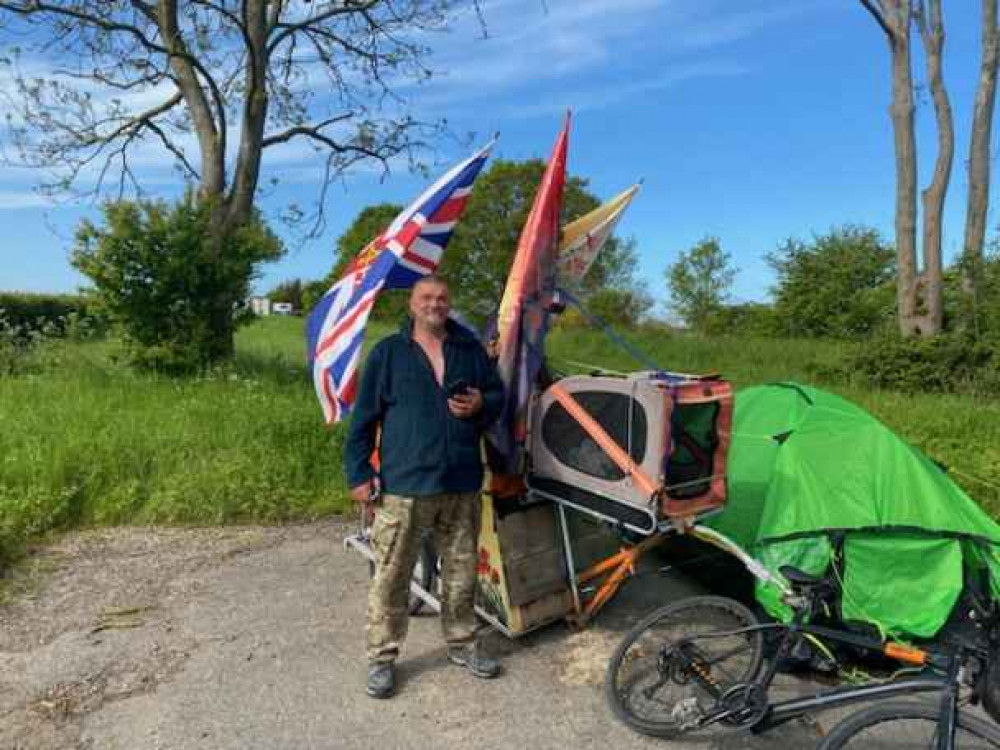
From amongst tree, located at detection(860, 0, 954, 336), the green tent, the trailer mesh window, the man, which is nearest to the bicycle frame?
the green tent

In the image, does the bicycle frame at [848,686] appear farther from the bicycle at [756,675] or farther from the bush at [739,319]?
the bush at [739,319]

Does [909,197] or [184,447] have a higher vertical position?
[909,197]

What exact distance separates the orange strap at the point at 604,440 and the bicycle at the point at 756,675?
0.54m

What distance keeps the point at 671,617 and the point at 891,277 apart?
2254cm

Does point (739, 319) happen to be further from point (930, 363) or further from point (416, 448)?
point (416, 448)

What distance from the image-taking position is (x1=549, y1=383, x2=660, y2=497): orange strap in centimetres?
294

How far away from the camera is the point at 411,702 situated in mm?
3188

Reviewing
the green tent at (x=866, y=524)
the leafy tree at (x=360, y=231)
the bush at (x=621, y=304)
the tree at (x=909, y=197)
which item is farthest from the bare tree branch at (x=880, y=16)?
the leafy tree at (x=360, y=231)

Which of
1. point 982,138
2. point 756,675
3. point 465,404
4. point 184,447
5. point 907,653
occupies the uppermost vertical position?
point 982,138

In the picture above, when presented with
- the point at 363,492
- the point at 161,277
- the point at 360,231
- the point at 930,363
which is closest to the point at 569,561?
the point at 363,492

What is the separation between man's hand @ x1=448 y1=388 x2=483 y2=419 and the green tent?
1743mm

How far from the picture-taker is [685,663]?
294 centimetres

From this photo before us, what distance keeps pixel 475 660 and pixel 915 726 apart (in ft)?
6.16

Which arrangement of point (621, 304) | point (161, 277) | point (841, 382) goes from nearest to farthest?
point (161, 277), point (841, 382), point (621, 304)
